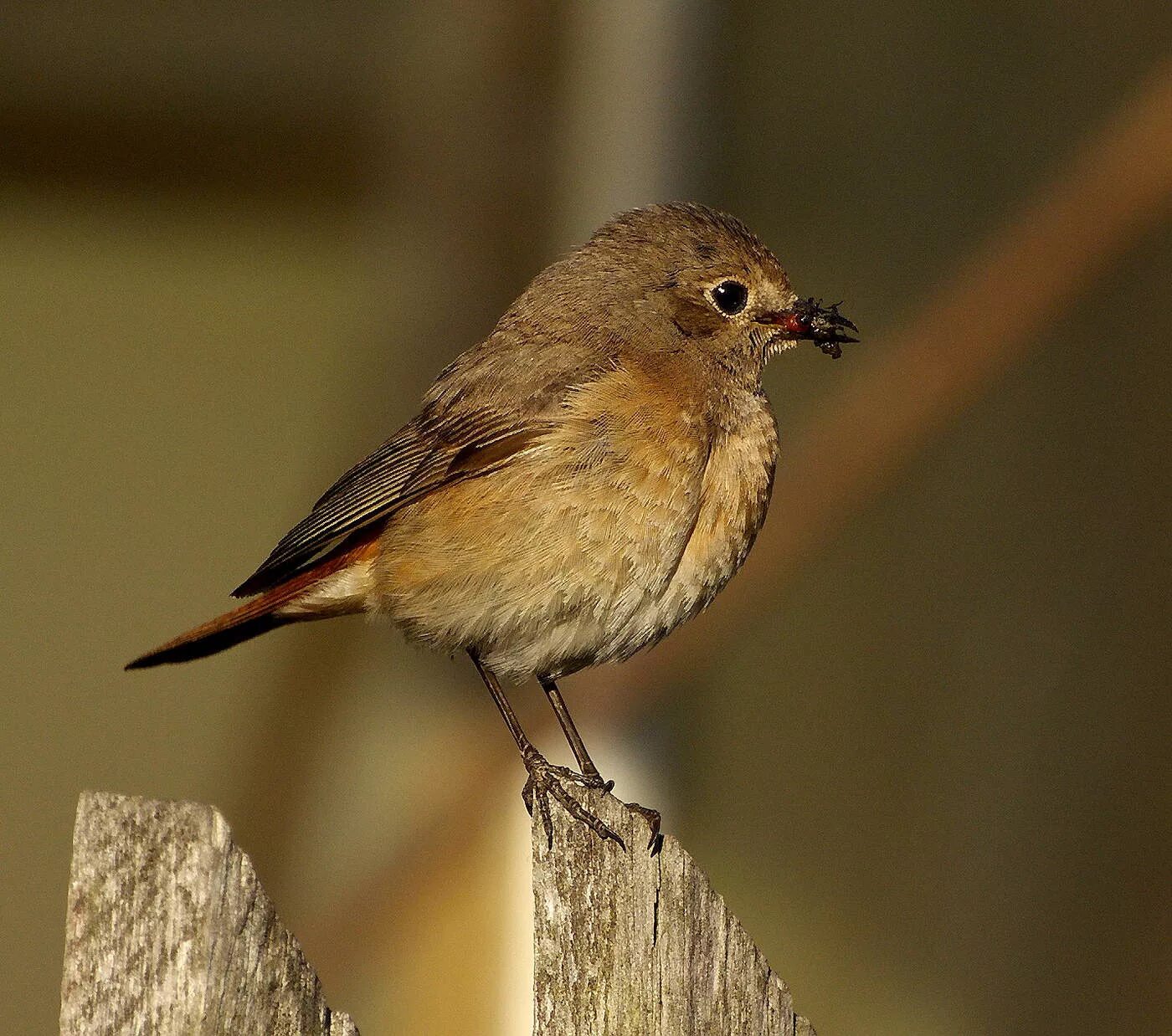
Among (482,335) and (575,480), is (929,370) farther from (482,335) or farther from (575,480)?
(575,480)

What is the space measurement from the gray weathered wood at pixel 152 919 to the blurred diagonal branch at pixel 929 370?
3.36m

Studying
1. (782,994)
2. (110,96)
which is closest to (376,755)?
(110,96)

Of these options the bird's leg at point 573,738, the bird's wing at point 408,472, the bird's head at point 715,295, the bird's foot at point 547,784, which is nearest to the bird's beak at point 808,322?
the bird's head at point 715,295

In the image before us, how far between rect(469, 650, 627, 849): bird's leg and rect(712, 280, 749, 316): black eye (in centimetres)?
105

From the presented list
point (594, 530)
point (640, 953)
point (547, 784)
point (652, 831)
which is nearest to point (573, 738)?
point (547, 784)

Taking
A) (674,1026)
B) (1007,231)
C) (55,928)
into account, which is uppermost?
(1007,231)

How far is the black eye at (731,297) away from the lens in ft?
14.1

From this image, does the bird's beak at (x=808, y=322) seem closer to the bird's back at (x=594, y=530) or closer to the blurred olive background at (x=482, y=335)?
the bird's back at (x=594, y=530)

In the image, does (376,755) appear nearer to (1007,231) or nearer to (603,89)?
(603,89)

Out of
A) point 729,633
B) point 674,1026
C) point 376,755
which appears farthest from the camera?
point 376,755

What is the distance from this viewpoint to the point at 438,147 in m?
6.18

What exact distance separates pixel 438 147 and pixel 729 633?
2021 mm

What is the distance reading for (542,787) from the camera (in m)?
3.64

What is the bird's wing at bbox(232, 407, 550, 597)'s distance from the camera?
399 cm
